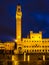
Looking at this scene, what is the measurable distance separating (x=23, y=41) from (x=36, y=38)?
3439mm

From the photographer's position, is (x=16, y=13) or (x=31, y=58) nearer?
(x=31, y=58)

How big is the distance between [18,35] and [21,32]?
1.58 metres

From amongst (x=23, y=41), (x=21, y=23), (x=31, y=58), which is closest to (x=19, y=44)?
(x=23, y=41)

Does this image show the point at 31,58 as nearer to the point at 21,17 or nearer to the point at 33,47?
the point at 33,47

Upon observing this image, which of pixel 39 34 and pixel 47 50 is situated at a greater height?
pixel 39 34

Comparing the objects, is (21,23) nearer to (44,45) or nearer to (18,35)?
(18,35)

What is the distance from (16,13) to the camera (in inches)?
2429

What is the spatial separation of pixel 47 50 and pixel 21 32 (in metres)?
7.95

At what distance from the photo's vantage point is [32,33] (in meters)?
60.9

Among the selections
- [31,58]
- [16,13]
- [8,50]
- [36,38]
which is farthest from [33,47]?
[31,58]

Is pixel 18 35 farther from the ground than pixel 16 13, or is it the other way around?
pixel 16 13

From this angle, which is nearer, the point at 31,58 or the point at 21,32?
the point at 31,58

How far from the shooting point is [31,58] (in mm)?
37406

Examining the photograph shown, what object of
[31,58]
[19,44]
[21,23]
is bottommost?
[31,58]
